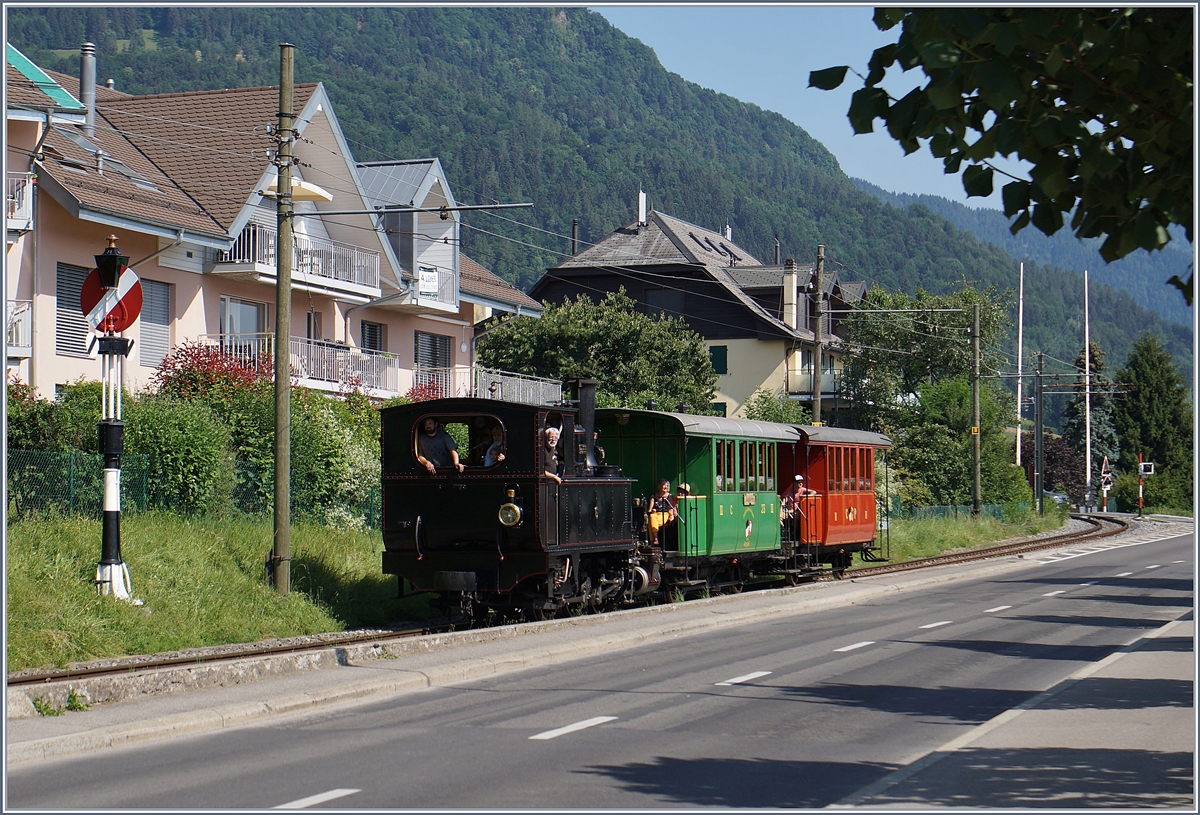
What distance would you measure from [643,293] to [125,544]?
166 feet

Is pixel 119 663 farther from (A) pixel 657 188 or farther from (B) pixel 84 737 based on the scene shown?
(A) pixel 657 188

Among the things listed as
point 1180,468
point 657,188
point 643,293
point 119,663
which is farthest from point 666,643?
point 657,188

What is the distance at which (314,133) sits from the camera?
108 feet

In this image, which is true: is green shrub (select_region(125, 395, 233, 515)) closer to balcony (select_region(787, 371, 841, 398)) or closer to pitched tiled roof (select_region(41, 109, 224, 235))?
pitched tiled roof (select_region(41, 109, 224, 235))

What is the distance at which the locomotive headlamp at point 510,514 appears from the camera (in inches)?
693

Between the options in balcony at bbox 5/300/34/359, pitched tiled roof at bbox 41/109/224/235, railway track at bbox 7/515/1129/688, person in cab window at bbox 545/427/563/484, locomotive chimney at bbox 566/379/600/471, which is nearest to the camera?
railway track at bbox 7/515/1129/688

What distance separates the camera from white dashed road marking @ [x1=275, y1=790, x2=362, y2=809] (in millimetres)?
7820

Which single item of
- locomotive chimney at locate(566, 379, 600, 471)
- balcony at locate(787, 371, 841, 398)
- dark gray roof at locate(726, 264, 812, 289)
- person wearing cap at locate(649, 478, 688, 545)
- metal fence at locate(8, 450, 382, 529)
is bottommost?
person wearing cap at locate(649, 478, 688, 545)

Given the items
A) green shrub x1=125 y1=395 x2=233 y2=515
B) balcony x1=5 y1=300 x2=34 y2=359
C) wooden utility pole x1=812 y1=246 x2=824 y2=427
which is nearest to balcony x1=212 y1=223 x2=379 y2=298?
balcony x1=5 y1=300 x2=34 y2=359

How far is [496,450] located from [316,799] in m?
10.1

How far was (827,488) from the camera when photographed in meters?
28.0

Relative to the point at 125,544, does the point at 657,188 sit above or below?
above

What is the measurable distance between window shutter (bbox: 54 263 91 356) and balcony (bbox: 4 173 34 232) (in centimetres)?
213

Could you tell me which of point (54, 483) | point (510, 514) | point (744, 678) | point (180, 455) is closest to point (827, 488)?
point (510, 514)
